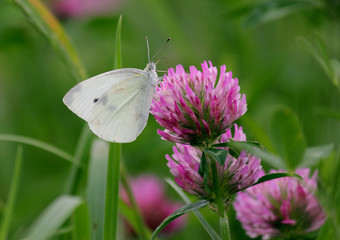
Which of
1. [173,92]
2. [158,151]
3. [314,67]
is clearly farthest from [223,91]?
[314,67]

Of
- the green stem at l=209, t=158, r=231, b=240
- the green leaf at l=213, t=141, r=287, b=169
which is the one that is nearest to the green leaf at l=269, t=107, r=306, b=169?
the green leaf at l=213, t=141, r=287, b=169

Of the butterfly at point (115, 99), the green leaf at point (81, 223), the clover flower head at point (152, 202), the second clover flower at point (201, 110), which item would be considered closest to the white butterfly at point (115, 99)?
the butterfly at point (115, 99)

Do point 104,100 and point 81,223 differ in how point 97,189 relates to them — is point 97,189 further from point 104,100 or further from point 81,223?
point 104,100

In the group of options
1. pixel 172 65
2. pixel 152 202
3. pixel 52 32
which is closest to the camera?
pixel 52 32

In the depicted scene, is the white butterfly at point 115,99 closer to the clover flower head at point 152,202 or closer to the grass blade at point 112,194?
→ the grass blade at point 112,194

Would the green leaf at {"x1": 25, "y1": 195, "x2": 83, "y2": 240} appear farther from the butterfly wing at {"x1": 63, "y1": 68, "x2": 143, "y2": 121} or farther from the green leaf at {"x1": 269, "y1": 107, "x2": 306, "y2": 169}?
the green leaf at {"x1": 269, "y1": 107, "x2": 306, "y2": 169}

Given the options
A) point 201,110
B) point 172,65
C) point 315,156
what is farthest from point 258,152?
point 172,65
